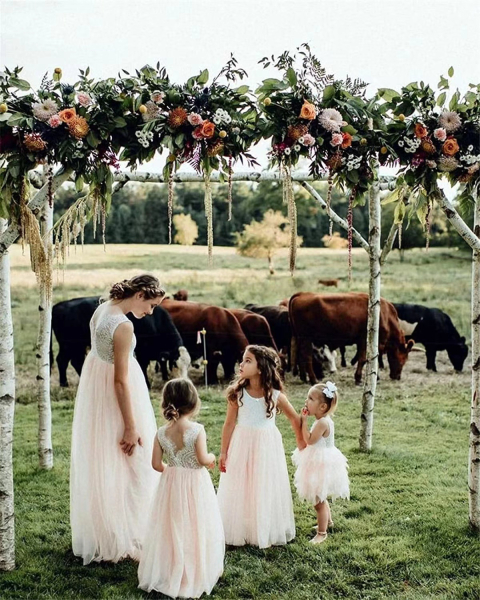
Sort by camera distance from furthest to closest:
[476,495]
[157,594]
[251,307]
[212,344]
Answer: [251,307], [212,344], [476,495], [157,594]

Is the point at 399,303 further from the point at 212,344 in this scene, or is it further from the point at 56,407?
the point at 56,407

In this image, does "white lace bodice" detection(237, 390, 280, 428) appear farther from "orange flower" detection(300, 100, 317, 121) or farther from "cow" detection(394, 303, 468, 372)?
"cow" detection(394, 303, 468, 372)

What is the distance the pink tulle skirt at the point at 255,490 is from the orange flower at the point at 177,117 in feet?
6.46

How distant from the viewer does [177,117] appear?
13.2 feet

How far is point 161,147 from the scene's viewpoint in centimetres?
412

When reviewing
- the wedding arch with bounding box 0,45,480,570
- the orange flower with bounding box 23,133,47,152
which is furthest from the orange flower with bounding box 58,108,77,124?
the orange flower with bounding box 23,133,47,152

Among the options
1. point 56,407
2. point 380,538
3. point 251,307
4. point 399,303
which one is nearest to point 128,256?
point 251,307

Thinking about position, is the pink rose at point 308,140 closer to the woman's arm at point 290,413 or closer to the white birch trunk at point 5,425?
the woman's arm at point 290,413

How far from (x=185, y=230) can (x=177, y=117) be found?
795 cm

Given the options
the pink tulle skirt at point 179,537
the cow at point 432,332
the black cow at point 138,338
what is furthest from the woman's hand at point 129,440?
the cow at point 432,332

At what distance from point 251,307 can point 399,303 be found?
2.50 m

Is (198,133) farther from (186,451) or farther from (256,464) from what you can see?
(256,464)

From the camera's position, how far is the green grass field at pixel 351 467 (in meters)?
4.13

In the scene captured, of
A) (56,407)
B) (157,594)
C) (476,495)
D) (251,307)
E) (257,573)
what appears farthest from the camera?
(251,307)
